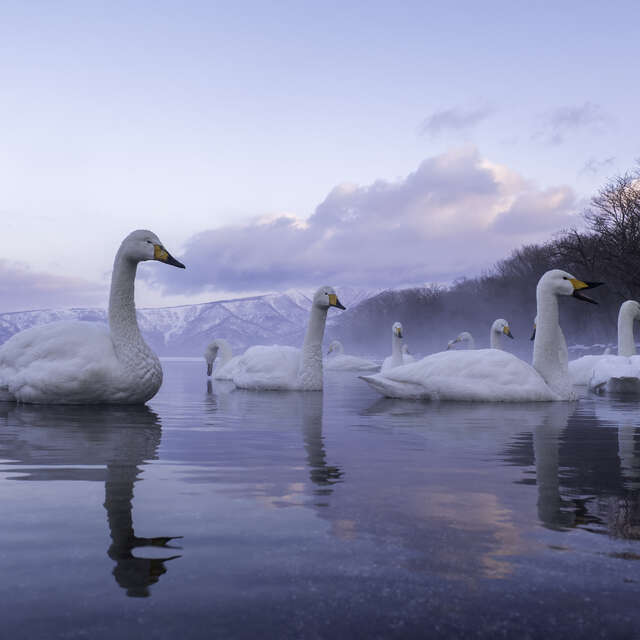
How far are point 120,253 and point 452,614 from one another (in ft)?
32.7

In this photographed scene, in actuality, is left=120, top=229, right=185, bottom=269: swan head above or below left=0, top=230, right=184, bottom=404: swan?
above

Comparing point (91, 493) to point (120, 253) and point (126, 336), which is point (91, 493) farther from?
point (120, 253)

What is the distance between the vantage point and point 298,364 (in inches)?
648

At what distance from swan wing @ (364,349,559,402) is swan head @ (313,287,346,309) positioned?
4.32 m

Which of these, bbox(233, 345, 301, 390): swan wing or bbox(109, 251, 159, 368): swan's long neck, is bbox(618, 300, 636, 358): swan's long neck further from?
bbox(109, 251, 159, 368): swan's long neck

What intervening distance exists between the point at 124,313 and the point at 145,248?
1.07 meters

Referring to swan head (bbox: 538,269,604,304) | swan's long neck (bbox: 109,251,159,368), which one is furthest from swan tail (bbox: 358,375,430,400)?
swan's long neck (bbox: 109,251,159,368)

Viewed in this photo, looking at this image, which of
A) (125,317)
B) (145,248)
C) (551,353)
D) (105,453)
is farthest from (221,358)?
(105,453)

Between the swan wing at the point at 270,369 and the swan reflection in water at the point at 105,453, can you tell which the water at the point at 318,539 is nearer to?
the swan reflection in water at the point at 105,453

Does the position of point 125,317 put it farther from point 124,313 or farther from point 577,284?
point 577,284

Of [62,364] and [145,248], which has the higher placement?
[145,248]

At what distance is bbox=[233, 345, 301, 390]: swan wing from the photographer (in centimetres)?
1619

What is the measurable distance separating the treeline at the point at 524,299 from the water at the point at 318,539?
36440 millimetres

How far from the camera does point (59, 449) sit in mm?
5859
